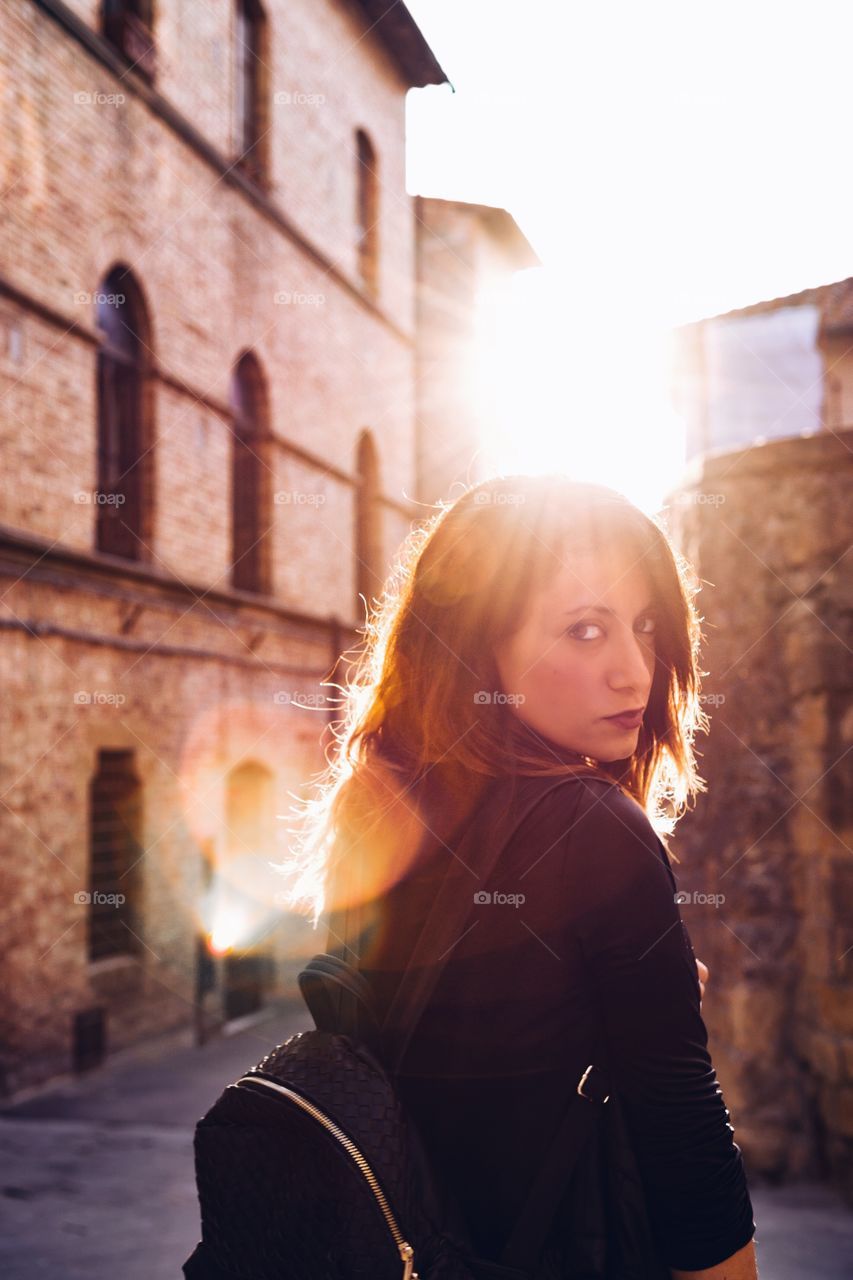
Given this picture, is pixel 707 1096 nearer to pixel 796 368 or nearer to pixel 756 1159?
pixel 756 1159

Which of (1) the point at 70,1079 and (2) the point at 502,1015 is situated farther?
(1) the point at 70,1079

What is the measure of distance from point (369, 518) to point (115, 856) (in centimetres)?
751

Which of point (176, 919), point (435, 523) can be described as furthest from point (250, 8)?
point (435, 523)

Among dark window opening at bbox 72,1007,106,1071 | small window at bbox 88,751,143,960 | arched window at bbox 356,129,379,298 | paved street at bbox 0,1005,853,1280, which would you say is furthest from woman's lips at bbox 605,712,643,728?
arched window at bbox 356,129,379,298

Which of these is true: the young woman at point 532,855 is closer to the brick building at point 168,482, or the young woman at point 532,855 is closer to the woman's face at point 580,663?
the woman's face at point 580,663

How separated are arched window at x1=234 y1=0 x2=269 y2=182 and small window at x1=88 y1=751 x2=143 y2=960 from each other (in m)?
6.73

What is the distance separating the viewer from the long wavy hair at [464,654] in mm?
→ 1504

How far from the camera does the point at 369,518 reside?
1641 cm

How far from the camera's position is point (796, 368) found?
725 inches

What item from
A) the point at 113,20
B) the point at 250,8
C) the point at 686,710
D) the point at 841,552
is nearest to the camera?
the point at 686,710

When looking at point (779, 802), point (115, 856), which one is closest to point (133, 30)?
point (115, 856)

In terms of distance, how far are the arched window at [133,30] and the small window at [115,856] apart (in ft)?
19.6

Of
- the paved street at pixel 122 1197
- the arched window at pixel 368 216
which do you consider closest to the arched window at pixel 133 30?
the arched window at pixel 368 216

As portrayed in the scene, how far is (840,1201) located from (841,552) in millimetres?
2980
